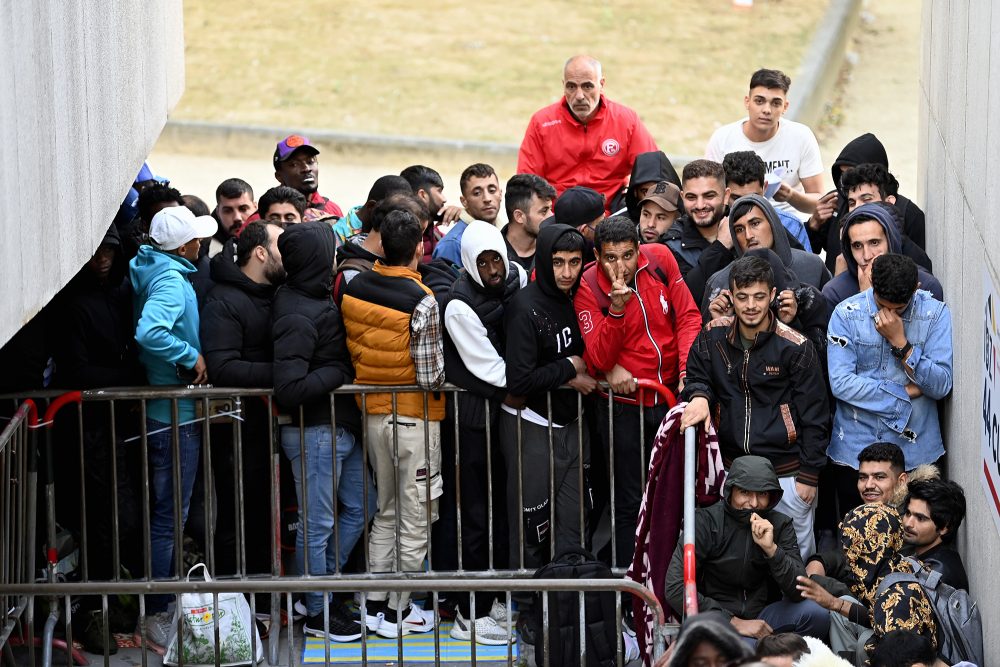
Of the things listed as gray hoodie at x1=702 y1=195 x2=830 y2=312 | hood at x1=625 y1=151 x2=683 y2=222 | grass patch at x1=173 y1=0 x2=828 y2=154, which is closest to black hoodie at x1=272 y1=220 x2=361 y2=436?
gray hoodie at x1=702 y1=195 x2=830 y2=312

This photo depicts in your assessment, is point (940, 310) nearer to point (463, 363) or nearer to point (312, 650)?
point (463, 363)

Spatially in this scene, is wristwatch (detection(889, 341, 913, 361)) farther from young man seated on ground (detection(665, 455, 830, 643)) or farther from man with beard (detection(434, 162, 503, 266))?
man with beard (detection(434, 162, 503, 266))

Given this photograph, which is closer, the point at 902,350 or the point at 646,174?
the point at 902,350

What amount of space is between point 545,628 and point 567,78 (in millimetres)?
4800

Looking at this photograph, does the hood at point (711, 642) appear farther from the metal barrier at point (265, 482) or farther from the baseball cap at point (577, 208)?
the baseball cap at point (577, 208)

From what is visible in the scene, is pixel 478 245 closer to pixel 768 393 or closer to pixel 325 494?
pixel 325 494

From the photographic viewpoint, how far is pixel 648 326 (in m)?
8.30

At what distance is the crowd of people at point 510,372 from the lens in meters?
7.91

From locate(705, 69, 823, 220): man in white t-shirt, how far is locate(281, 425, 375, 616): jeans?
12.0 feet

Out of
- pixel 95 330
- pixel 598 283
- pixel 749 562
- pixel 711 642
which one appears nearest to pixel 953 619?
pixel 749 562

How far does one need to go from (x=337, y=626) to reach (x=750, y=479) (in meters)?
2.64

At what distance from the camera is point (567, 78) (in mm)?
10820

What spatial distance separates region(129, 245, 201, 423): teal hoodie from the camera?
8195 millimetres

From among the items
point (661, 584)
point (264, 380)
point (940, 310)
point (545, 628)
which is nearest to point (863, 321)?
point (940, 310)
